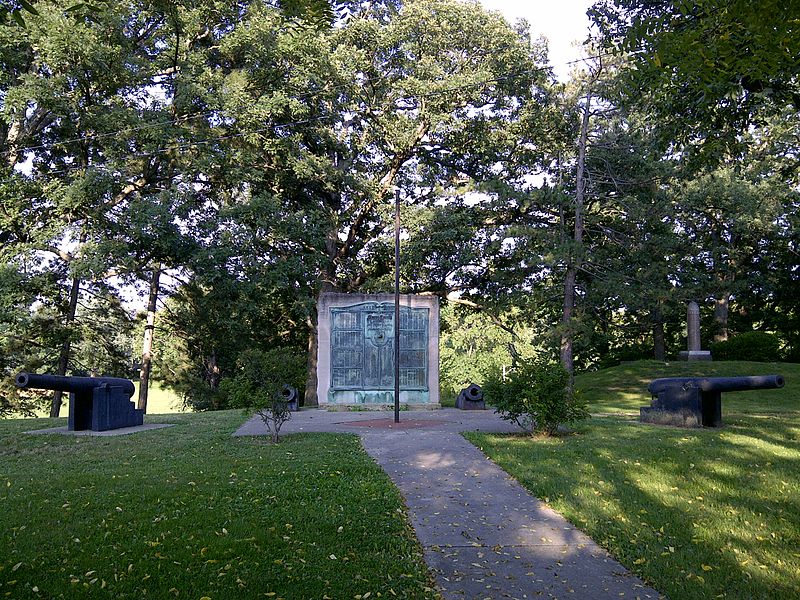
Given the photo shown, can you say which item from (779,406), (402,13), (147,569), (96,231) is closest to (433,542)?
(147,569)

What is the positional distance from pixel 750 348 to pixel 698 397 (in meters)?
18.2

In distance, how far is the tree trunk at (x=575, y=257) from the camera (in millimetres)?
21234

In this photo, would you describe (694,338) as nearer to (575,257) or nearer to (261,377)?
(575,257)

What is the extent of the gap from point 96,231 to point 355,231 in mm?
9571

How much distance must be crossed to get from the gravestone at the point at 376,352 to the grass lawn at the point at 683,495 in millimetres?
6584

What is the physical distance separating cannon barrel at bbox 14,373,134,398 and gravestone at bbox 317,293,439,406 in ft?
20.8

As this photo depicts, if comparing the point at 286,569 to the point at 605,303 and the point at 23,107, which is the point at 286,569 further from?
the point at 605,303

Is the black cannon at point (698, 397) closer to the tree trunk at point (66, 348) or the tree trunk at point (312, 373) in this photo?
the tree trunk at point (312, 373)

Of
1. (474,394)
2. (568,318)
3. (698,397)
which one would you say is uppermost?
(568,318)

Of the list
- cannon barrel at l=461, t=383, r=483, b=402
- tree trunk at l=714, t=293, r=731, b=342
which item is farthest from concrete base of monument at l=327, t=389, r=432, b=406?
tree trunk at l=714, t=293, r=731, b=342

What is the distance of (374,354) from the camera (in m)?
18.8

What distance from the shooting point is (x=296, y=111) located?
71.3 feet

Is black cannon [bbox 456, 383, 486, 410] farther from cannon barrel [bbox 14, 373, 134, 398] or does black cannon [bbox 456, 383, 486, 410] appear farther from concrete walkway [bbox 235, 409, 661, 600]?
cannon barrel [bbox 14, 373, 134, 398]

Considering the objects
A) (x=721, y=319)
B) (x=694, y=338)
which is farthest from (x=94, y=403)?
(x=721, y=319)
